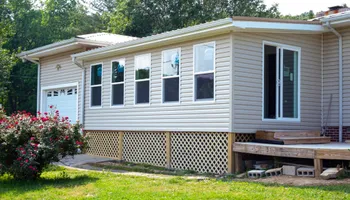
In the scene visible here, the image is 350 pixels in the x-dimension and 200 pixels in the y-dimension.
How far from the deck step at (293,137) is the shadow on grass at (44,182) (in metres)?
3.99

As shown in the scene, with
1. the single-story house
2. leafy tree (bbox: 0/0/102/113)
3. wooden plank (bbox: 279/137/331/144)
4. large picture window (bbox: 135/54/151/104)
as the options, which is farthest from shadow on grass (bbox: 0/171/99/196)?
leafy tree (bbox: 0/0/102/113)

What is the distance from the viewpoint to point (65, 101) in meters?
17.1

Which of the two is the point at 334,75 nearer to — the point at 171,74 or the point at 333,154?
the point at 333,154

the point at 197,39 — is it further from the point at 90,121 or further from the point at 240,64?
the point at 90,121

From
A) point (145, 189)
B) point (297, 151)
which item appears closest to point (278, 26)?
point (297, 151)

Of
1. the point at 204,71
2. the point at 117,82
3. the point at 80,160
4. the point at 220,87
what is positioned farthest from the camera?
the point at 117,82

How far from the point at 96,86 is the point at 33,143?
583cm

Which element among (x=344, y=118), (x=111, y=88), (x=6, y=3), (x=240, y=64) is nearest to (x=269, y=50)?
(x=240, y=64)

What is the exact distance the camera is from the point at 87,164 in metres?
13.1

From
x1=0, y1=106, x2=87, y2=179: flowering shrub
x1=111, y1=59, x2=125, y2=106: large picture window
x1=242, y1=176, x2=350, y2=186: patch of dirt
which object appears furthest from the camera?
x1=111, y1=59, x2=125, y2=106: large picture window

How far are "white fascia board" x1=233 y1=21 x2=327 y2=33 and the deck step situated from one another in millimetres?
2432

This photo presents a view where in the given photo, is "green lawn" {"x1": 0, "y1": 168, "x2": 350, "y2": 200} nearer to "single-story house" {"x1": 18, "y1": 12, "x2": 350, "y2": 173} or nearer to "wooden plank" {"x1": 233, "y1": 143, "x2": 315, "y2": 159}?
"wooden plank" {"x1": 233, "y1": 143, "x2": 315, "y2": 159}

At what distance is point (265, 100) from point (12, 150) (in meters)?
6.01

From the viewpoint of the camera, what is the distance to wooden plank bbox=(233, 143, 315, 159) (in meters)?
9.15
